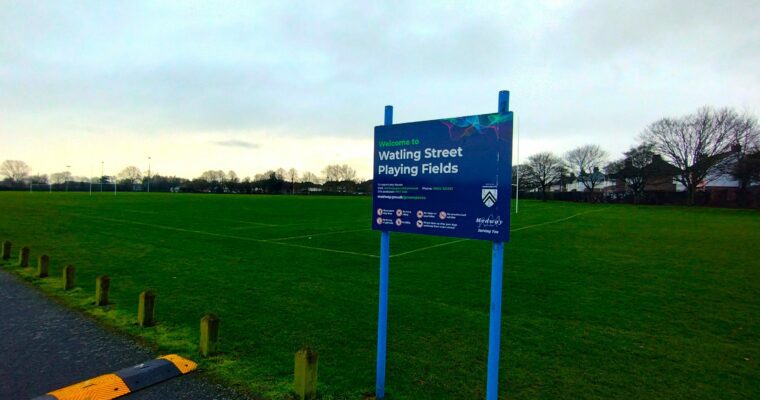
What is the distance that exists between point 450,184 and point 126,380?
3633mm

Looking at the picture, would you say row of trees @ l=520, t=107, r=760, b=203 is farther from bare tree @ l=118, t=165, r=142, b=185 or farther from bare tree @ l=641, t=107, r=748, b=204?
bare tree @ l=118, t=165, r=142, b=185

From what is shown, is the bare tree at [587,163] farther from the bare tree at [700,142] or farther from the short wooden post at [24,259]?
the short wooden post at [24,259]

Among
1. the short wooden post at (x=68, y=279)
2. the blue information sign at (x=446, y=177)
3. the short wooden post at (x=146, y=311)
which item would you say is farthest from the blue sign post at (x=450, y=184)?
the short wooden post at (x=68, y=279)

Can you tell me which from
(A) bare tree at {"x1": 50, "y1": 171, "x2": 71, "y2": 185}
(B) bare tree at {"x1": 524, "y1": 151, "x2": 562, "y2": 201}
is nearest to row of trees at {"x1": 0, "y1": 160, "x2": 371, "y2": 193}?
(A) bare tree at {"x1": 50, "y1": 171, "x2": 71, "y2": 185}

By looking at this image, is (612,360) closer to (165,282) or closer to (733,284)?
(733,284)

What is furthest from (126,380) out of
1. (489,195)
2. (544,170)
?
(544,170)

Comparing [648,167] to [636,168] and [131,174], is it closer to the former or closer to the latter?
[636,168]

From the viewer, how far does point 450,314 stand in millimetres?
6559

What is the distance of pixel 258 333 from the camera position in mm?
5469

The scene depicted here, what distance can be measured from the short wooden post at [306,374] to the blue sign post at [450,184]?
63 cm

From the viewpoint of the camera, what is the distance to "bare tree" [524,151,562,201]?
3902 inches

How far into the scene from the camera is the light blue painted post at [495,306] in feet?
9.81

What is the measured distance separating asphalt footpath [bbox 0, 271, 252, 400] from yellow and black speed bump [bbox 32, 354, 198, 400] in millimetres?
108

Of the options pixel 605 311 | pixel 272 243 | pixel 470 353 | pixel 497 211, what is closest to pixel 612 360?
pixel 470 353
